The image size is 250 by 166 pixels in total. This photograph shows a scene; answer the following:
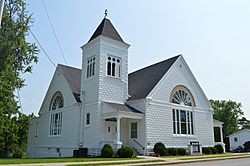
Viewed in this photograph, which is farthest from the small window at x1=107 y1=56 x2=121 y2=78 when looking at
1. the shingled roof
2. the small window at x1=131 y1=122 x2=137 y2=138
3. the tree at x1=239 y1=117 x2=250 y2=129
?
the tree at x1=239 y1=117 x2=250 y2=129

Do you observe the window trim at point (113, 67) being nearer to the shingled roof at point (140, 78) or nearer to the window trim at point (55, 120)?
the shingled roof at point (140, 78)

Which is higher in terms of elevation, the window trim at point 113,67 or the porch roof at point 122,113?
the window trim at point 113,67

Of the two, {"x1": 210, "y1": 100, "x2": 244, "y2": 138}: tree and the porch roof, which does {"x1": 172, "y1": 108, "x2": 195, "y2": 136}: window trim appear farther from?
{"x1": 210, "y1": 100, "x2": 244, "y2": 138}: tree

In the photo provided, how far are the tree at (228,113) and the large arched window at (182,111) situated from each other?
39.6 metres

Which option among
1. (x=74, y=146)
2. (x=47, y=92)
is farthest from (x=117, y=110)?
(x=47, y=92)

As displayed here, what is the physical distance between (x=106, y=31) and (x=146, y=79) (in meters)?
7.09

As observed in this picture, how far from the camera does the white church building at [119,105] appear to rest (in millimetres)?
25984

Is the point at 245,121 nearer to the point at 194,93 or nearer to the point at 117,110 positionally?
the point at 194,93

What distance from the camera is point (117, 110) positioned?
79.3 feet

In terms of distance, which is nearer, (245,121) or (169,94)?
(169,94)

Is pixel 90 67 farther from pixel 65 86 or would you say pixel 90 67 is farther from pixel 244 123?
pixel 244 123

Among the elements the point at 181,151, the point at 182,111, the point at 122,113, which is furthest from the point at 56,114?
the point at 181,151

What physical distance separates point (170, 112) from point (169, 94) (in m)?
1.93

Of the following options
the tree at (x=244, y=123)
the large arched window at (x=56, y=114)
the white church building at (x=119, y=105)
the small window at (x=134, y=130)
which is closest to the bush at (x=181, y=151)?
the white church building at (x=119, y=105)
